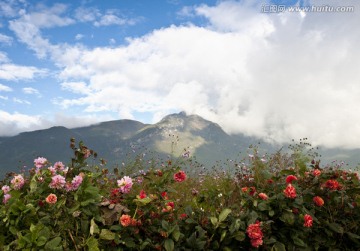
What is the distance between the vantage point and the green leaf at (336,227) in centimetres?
362

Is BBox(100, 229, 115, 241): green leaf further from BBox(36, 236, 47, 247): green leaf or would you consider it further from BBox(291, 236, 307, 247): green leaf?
BBox(291, 236, 307, 247): green leaf

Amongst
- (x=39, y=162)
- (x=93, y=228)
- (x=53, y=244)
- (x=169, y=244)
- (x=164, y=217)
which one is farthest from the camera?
(x=39, y=162)

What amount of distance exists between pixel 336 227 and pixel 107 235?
247 centimetres

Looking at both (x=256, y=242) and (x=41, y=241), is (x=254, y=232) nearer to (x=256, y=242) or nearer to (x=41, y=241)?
(x=256, y=242)

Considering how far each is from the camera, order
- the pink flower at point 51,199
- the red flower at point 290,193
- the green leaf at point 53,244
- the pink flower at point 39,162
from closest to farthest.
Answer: the green leaf at point 53,244, the pink flower at point 51,199, the red flower at point 290,193, the pink flower at point 39,162

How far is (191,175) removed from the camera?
10531 millimetres

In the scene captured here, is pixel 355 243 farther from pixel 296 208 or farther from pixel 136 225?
pixel 136 225

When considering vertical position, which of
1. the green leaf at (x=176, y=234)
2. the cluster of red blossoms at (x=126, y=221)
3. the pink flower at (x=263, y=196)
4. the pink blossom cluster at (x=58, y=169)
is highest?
the pink blossom cluster at (x=58, y=169)

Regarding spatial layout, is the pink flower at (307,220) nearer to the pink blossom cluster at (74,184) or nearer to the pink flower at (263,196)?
the pink flower at (263,196)

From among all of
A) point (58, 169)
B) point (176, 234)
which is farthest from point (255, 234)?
point (58, 169)

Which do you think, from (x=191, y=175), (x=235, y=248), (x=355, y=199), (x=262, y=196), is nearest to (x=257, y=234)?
(x=235, y=248)

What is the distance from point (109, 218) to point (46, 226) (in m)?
0.60

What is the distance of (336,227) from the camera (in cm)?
365

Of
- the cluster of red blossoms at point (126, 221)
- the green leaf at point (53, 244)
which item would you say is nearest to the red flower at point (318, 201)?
the cluster of red blossoms at point (126, 221)
